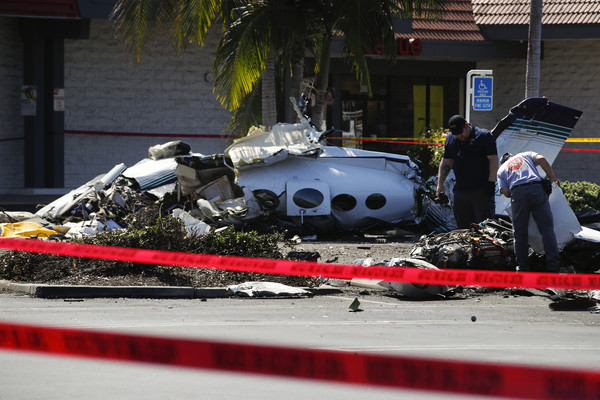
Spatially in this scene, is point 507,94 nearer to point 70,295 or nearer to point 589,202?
point 589,202

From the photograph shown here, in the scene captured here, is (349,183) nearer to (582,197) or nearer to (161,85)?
(582,197)

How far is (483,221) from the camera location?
11.4 meters

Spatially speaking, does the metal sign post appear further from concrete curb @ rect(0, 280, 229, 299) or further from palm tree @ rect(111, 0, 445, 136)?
concrete curb @ rect(0, 280, 229, 299)

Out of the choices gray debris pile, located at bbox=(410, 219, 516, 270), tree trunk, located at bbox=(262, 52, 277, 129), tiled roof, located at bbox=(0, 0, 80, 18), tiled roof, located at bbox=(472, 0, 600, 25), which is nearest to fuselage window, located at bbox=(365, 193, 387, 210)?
tree trunk, located at bbox=(262, 52, 277, 129)

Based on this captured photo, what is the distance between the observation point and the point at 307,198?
1516cm

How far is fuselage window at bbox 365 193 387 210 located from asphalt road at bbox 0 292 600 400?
555cm

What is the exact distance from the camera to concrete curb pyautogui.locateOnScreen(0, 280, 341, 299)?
9.50 m

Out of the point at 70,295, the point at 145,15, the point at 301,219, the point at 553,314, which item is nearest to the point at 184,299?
the point at 70,295

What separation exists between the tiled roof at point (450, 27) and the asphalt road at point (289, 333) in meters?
15.9

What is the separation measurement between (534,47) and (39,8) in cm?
1069

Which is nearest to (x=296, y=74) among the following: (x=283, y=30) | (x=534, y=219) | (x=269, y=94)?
(x=269, y=94)

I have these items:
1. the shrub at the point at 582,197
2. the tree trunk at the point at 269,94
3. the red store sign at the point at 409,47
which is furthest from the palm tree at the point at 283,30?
the red store sign at the point at 409,47

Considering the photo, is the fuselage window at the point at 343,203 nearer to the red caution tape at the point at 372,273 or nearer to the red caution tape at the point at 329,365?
the red caution tape at the point at 372,273

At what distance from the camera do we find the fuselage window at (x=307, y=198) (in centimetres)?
1515
